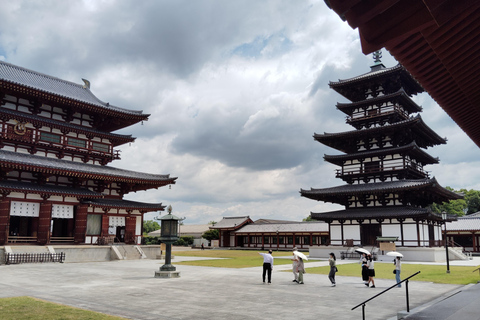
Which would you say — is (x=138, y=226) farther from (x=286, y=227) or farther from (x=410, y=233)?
(x=286, y=227)

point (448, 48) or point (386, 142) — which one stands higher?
point (386, 142)

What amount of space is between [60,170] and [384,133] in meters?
34.5

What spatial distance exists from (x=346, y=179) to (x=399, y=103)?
11.2 meters

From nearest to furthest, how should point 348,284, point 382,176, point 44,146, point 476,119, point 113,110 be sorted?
1. point 476,119
2. point 348,284
3. point 44,146
4. point 113,110
5. point 382,176

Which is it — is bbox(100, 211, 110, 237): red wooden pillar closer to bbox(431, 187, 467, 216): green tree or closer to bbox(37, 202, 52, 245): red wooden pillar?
bbox(37, 202, 52, 245): red wooden pillar

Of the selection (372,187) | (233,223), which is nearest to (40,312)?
(372,187)

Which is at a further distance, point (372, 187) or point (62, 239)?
point (372, 187)

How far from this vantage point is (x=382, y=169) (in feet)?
139

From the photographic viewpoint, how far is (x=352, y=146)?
4691 centimetres

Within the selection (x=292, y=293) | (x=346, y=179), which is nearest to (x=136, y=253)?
(x=292, y=293)

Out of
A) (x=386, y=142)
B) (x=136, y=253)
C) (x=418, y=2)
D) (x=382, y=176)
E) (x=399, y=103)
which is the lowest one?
(x=136, y=253)

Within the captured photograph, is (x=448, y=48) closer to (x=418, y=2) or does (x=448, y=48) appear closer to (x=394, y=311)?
(x=418, y=2)

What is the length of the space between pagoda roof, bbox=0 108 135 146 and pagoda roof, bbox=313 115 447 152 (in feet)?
78.6

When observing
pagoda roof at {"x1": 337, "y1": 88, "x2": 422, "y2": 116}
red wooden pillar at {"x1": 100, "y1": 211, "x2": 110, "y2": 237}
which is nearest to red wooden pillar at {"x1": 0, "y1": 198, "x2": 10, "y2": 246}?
red wooden pillar at {"x1": 100, "y1": 211, "x2": 110, "y2": 237}
